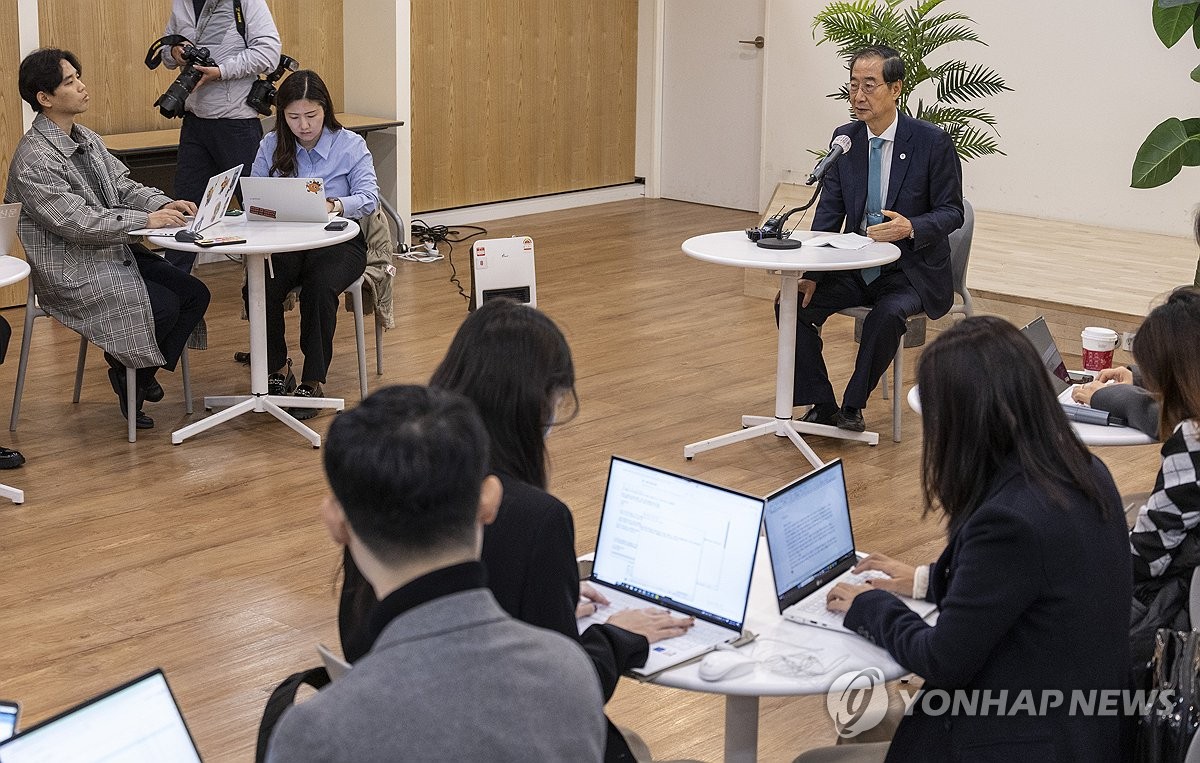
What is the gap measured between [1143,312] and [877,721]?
4360 millimetres

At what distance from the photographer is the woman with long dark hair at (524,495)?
2.02m

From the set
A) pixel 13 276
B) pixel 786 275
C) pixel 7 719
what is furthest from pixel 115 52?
pixel 7 719

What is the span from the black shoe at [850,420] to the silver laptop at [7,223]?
3.03 meters

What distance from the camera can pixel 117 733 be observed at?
181 cm

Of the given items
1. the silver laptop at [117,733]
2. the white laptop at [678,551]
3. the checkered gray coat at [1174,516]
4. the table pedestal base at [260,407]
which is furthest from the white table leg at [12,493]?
the checkered gray coat at [1174,516]

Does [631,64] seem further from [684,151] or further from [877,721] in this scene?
[877,721]

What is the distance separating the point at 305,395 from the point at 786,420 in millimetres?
1885

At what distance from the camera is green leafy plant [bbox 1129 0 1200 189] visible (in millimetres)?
6133

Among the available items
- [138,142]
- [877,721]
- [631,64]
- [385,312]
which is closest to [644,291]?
[385,312]

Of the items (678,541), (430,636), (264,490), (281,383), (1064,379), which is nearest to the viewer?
(430,636)

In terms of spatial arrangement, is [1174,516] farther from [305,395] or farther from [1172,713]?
[305,395]

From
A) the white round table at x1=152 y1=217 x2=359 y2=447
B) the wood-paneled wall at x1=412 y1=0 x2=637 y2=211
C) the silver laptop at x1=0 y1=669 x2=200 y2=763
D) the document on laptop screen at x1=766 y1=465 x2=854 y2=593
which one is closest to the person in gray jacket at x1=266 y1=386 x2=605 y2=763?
the silver laptop at x1=0 y1=669 x2=200 y2=763

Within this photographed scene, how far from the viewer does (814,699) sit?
3494 mm

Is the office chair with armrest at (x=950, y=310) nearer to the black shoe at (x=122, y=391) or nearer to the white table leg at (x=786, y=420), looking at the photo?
the white table leg at (x=786, y=420)
